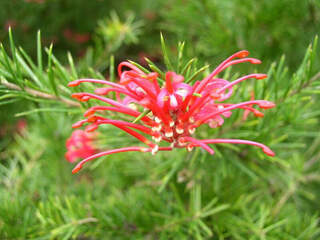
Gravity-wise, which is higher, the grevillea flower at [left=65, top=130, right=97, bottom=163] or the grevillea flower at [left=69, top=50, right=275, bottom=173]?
the grevillea flower at [left=69, top=50, right=275, bottom=173]

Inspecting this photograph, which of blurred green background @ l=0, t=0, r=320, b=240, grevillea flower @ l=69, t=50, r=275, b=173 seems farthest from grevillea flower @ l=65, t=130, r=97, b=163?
grevillea flower @ l=69, t=50, r=275, b=173

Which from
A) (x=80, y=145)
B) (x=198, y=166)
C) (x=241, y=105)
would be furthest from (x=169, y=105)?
(x=80, y=145)

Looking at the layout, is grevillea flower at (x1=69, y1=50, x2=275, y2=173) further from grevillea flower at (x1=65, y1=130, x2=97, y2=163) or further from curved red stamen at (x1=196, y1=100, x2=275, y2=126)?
grevillea flower at (x1=65, y1=130, x2=97, y2=163)

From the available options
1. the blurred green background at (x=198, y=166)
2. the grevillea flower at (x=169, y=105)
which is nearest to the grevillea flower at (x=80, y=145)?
the blurred green background at (x=198, y=166)

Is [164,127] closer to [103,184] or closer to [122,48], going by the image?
[103,184]

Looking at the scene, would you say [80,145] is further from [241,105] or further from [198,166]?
[241,105]

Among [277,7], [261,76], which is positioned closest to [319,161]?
[277,7]

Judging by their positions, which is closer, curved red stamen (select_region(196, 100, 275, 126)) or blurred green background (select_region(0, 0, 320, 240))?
curved red stamen (select_region(196, 100, 275, 126))
